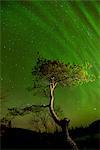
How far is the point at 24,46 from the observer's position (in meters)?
5.62

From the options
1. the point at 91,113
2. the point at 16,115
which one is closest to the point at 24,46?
the point at 16,115

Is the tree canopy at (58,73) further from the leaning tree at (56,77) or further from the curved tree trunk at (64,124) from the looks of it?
the curved tree trunk at (64,124)

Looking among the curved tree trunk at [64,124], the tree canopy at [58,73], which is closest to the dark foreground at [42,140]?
the curved tree trunk at [64,124]

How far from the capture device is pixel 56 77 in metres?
5.43

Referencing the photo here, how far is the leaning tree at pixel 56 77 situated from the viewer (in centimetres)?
536

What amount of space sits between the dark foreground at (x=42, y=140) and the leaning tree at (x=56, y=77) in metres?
0.14

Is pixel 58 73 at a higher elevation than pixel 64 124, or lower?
higher

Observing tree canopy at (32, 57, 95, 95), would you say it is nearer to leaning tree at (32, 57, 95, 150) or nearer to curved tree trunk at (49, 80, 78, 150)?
leaning tree at (32, 57, 95, 150)

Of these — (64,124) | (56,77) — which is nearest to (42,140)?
(64,124)

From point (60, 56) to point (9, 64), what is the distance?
75 centimetres

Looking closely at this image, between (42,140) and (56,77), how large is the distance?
92 centimetres

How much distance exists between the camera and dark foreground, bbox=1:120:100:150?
5.37 m

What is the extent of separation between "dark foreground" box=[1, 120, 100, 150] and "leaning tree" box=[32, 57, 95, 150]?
0.14m

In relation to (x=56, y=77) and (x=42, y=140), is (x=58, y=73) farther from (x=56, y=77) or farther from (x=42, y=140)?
(x=42, y=140)
